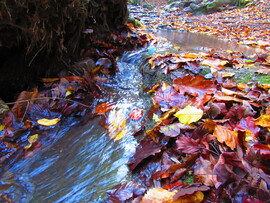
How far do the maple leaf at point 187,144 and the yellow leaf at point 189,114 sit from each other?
0.18m

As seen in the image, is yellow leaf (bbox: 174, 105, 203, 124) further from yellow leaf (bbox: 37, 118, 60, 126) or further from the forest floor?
yellow leaf (bbox: 37, 118, 60, 126)

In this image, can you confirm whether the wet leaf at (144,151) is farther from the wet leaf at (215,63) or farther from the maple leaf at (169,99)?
the wet leaf at (215,63)

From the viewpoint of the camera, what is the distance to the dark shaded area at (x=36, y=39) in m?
2.09

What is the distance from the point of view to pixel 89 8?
11.0 feet

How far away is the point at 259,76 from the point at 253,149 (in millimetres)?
1240

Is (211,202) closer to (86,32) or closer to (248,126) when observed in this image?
(248,126)

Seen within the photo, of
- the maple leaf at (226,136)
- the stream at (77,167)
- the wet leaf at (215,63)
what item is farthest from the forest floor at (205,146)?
the wet leaf at (215,63)

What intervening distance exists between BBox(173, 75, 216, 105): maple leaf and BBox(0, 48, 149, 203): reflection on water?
21.9 inches

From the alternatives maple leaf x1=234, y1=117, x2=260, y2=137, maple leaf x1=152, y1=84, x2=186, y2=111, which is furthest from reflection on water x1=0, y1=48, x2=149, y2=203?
maple leaf x1=234, y1=117, x2=260, y2=137

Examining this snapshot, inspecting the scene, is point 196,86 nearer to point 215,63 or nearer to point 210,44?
point 215,63

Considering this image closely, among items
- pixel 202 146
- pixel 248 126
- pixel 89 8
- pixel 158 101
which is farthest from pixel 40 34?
pixel 248 126

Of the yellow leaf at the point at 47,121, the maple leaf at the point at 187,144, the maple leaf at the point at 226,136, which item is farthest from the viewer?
the yellow leaf at the point at 47,121

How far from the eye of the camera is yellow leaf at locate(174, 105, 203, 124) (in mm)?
1493

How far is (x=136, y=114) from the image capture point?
218 cm
